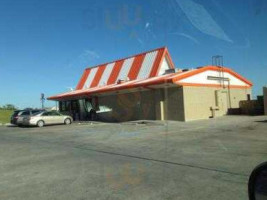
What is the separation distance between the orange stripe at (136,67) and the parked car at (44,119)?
799 cm

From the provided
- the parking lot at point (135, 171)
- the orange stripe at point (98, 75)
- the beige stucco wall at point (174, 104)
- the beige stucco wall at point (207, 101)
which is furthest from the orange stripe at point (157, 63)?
the parking lot at point (135, 171)

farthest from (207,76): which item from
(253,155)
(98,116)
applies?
(253,155)

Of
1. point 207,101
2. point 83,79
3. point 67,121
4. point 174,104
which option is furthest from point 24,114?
point 207,101

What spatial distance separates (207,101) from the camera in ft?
104

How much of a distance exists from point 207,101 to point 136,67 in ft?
33.4

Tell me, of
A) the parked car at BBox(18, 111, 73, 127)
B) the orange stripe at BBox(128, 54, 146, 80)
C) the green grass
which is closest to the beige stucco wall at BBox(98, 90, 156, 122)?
the orange stripe at BBox(128, 54, 146, 80)

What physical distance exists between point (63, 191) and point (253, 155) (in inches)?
236

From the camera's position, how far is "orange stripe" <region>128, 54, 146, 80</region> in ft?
125

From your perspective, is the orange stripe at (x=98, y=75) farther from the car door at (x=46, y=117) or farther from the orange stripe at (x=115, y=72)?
the car door at (x=46, y=117)

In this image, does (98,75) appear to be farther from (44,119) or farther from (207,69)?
(207,69)

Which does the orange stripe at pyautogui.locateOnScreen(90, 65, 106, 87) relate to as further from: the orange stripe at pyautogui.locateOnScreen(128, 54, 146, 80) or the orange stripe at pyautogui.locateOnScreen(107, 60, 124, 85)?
the orange stripe at pyautogui.locateOnScreen(128, 54, 146, 80)

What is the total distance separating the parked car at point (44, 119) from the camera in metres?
32.9

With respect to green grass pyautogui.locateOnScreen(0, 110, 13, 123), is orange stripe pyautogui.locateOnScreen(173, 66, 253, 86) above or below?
above

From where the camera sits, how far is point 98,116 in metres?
37.3
